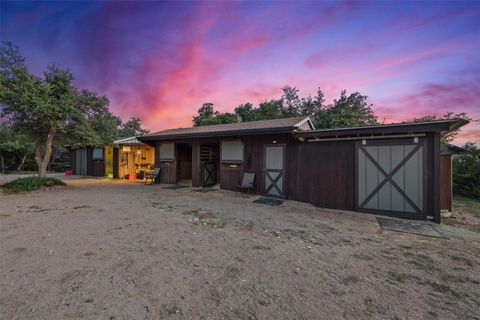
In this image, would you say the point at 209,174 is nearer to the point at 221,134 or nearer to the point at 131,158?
the point at 221,134

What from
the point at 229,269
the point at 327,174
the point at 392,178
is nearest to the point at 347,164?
the point at 327,174

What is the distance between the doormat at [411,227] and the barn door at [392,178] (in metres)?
0.39

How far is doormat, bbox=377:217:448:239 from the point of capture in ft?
13.0

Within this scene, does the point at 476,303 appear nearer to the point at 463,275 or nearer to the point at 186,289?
the point at 463,275

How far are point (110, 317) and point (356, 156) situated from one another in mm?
6048

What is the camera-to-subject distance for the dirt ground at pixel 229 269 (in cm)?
181

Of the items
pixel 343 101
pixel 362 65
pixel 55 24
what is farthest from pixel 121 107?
pixel 343 101

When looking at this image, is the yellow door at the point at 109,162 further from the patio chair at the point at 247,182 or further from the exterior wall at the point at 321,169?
the patio chair at the point at 247,182

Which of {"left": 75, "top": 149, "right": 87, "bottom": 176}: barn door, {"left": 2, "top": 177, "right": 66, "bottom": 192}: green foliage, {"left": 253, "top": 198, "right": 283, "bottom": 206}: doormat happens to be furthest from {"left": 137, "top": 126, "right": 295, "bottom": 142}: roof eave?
{"left": 75, "top": 149, "right": 87, "bottom": 176}: barn door

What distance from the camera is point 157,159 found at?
1110 centimetres

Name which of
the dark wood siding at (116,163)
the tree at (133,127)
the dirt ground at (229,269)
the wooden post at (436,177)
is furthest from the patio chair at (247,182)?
the tree at (133,127)

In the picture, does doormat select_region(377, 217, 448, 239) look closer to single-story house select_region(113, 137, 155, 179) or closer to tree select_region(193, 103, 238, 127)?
single-story house select_region(113, 137, 155, 179)

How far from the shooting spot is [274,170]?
299 inches

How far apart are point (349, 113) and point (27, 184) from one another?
70.6ft
